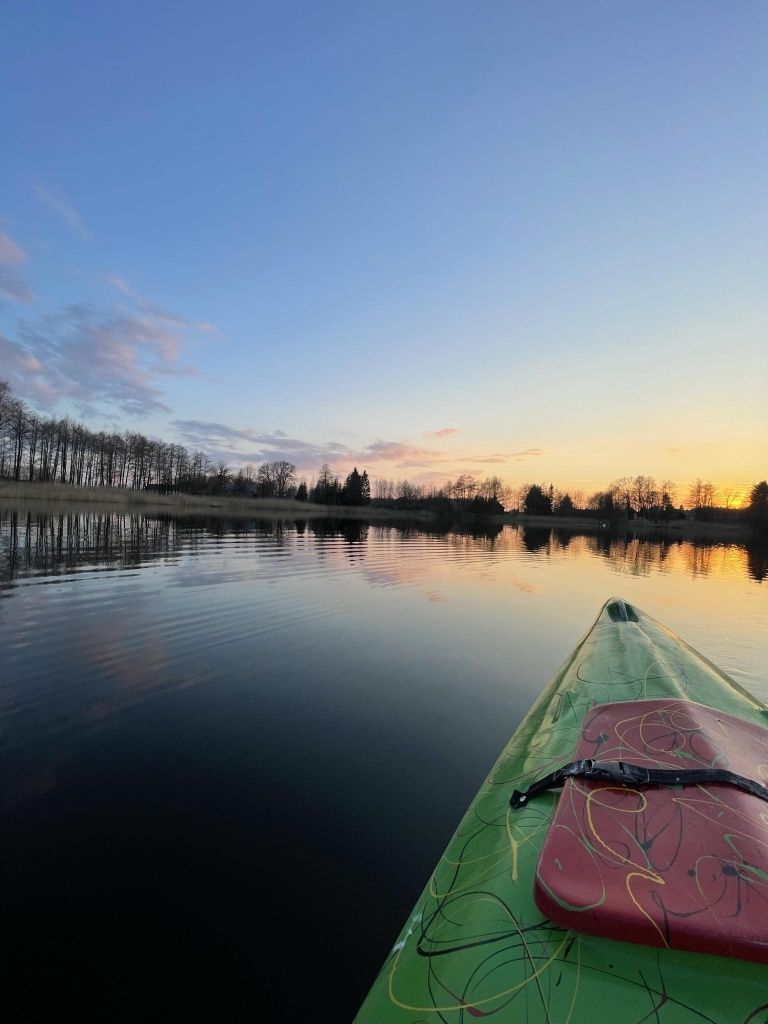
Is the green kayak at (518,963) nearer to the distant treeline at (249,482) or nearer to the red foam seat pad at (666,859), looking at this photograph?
the red foam seat pad at (666,859)

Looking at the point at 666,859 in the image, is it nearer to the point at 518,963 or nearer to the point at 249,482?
the point at 518,963

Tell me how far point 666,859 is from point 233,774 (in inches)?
122

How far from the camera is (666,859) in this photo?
5.37ft

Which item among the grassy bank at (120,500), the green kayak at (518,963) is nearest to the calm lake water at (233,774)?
the green kayak at (518,963)

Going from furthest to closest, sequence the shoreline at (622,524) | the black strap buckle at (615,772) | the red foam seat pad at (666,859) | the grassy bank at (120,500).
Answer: the shoreline at (622,524), the grassy bank at (120,500), the black strap buckle at (615,772), the red foam seat pad at (666,859)

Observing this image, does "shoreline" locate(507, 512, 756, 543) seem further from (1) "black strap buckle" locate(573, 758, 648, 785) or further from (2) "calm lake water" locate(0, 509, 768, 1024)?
(1) "black strap buckle" locate(573, 758, 648, 785)

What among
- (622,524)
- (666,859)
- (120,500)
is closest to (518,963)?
(666,859)

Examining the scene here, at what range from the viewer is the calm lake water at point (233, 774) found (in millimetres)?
2205

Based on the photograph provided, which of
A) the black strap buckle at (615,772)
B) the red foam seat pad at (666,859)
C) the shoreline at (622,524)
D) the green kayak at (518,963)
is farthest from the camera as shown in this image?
the shoreline at (622,524)

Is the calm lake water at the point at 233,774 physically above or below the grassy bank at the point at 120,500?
below

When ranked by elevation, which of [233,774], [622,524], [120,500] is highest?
[120,500]

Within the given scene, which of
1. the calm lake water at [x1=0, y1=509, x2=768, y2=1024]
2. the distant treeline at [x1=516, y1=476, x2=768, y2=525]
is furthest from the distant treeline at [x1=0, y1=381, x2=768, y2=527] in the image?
the calm lake water at [x1=0, y1=509, x2=768, y2=1024]

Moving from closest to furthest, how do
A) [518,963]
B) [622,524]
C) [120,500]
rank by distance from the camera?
1. [518,963]
2. [120,500]
3. [622,524]

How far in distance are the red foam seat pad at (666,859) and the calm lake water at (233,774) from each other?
1339 mm
